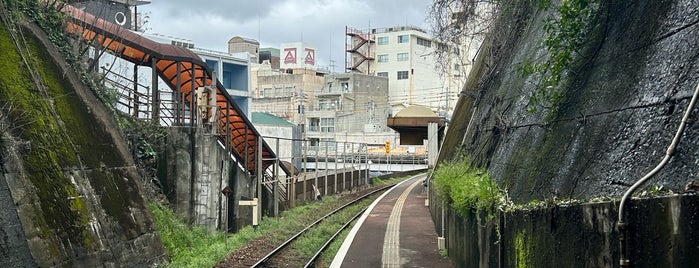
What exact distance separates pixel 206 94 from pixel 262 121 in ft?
113

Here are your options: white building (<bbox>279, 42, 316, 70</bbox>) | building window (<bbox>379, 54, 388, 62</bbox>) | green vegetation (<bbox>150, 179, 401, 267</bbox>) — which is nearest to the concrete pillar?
green vegetation (<bbox>150, 179, 401, 267</bbox>)

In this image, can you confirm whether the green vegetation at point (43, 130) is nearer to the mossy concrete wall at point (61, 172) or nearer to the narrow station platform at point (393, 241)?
the mossy concrete wall at point (61, 172)

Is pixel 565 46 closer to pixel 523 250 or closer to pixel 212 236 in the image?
pixel 523 250

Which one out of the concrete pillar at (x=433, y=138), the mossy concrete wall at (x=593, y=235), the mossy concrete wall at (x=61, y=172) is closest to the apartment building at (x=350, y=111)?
the concrete pillar at (x=433, y=138)

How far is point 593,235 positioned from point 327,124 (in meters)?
60.0

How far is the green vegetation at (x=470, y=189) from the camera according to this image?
627 centimetres

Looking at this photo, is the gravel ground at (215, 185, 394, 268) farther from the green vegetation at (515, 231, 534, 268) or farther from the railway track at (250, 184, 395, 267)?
the green vegetation at (515, 231, 534, 268)

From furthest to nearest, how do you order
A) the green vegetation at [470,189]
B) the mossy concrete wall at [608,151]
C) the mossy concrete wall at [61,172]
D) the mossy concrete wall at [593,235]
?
the mossy concrete wall at [61,172], the green vegetation at [470,189], the mossy concrete wall at [608,151], the mossy concrete wall at [593,235]

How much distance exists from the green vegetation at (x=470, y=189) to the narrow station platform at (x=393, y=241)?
2486 mm

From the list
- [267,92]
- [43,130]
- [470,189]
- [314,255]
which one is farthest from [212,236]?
[267,92]

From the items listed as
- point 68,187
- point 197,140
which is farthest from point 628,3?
point 197,140

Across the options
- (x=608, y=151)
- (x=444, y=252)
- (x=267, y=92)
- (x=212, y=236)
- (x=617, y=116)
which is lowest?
(x=212, y=236)

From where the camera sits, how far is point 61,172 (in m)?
9.58

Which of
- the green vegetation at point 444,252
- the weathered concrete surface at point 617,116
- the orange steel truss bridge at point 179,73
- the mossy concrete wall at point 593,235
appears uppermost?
the orange steel truss bridge at point 179,73
